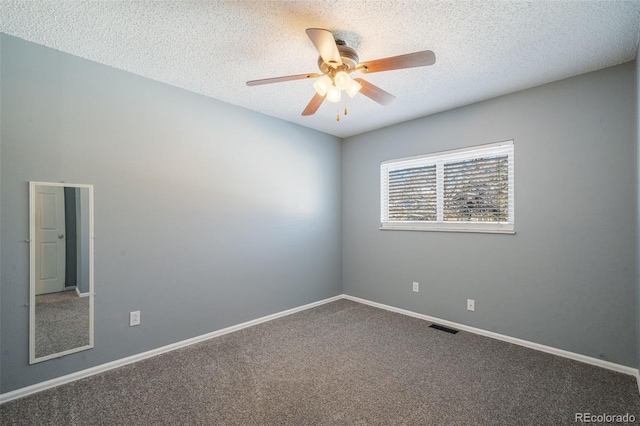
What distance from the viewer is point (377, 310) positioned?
381 cm

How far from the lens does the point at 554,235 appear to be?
261cm

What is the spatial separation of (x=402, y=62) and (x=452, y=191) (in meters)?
2.00

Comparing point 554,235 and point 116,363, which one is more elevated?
point 554,235

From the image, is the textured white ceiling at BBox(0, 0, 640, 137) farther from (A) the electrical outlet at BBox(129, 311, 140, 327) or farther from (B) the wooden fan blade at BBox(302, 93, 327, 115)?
(A) the electrical outlet at BBox(129, 311, 140, 327)

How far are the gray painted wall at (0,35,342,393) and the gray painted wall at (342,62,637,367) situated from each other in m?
1.75

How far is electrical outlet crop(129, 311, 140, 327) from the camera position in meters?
2.47

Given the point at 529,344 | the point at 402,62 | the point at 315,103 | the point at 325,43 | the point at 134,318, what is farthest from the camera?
the point at 529,344

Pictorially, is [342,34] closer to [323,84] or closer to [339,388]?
[323,84]

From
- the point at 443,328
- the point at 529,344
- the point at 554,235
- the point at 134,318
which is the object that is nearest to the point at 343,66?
the point at 554,235

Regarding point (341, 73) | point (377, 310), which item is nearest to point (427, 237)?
point (377, 310)

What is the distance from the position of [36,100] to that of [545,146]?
Answer: 412 centimetres

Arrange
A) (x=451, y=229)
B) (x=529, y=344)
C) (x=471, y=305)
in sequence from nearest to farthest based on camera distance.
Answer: (x=529, y=344), (x=471, y=305), (x=451, y=229)

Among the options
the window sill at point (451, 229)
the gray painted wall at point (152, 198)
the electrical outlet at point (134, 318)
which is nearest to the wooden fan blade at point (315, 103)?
the gray painted wall at point (152, 198)

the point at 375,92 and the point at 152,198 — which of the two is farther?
the point at 152,198
